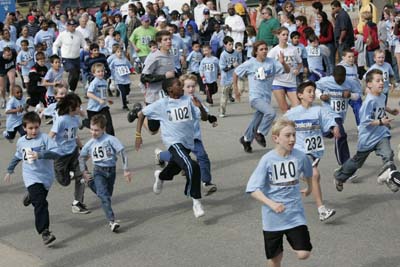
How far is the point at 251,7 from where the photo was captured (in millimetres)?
28391

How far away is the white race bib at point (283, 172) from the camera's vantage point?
22.8 ft

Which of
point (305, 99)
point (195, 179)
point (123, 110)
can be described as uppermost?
point (305, 99)

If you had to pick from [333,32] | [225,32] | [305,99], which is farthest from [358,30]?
[305,99]

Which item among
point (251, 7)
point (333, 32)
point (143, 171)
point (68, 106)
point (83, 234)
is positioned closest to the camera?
point (83, 234)

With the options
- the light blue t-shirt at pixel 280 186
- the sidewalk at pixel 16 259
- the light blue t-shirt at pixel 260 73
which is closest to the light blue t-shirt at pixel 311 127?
the light blue t-shirt at pixel 280 186

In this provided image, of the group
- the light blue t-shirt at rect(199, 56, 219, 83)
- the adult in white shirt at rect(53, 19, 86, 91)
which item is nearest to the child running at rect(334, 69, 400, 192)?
the light blue t-shirt at rect(199, 56, 219, 83)

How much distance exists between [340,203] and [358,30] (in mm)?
10535

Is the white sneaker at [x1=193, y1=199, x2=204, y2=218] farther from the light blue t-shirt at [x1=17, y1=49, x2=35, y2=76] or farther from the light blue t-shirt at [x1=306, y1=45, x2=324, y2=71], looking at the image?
the light blue t-shirt at [x1=17, y1=49, x2=35, y2=76]

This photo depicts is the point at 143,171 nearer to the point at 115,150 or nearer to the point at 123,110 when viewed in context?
the point at 115,150

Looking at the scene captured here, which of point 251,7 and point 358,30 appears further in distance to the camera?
point 251,7

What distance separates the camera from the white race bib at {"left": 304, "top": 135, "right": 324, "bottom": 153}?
9508 millimetres

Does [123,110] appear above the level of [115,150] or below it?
below

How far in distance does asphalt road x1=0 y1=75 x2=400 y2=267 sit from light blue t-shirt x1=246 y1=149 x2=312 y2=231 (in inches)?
43.1

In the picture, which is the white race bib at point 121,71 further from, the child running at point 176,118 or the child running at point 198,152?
the child running at point 176,118
